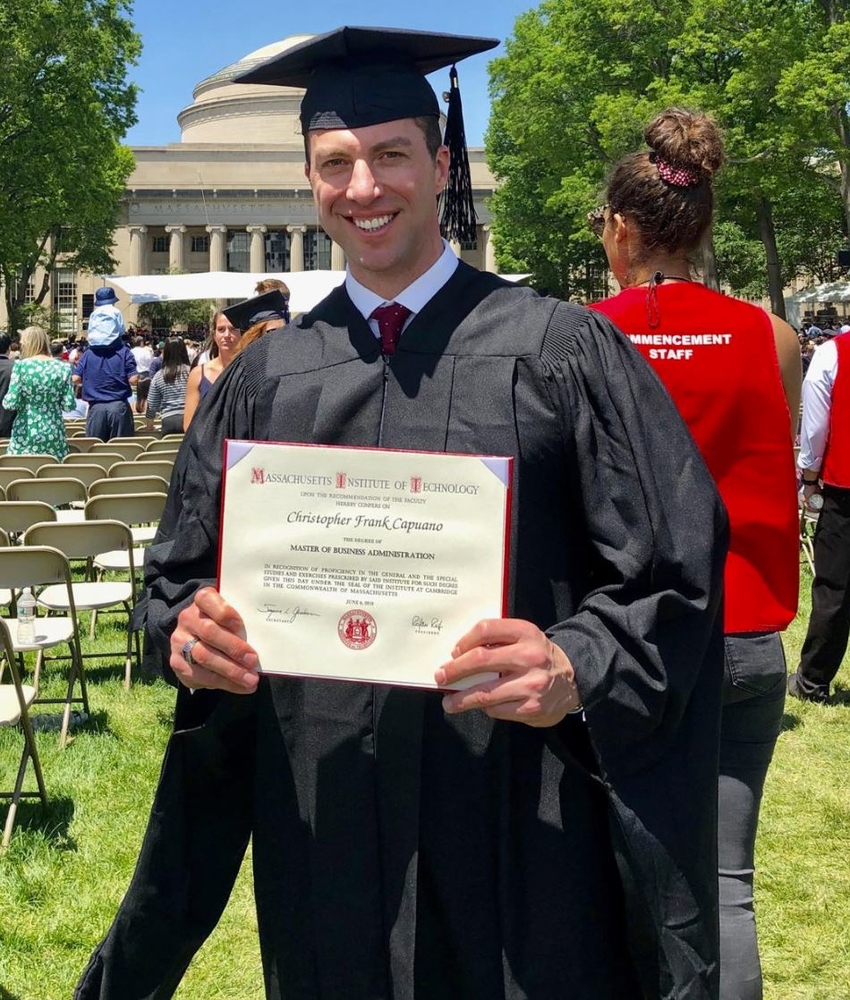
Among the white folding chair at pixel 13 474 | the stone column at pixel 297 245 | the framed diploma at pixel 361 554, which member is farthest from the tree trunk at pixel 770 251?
the stone column at pixel 297 245

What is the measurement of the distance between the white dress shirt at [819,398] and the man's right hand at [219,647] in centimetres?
450

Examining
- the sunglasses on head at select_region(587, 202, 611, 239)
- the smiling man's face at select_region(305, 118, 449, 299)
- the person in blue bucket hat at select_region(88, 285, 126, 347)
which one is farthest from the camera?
the person in blue bucket hat at select_region(88, 285, 126, 347)

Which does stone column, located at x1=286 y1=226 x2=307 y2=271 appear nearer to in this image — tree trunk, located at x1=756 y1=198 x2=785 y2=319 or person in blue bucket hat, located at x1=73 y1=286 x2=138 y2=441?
tree trunk, located at x1=756 y1=198 x2=785 y2=319

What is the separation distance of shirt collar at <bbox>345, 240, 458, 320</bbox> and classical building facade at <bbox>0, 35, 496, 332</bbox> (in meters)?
76.6

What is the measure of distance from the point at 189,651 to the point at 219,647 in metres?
0.08

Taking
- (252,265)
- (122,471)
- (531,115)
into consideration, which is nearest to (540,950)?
(122,471)

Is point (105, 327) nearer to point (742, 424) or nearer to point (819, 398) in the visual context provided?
point (819, 398)

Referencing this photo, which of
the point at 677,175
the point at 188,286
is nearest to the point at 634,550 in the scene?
the point at 677,175

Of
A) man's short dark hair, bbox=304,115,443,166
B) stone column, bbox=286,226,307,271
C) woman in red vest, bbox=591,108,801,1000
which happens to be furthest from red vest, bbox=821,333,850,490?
stone column, bbox=286,226,307,271

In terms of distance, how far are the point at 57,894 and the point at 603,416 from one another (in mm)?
3161

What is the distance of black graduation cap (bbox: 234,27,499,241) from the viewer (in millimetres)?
1890

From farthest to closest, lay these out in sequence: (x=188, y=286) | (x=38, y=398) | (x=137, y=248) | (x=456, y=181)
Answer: (x=137, y=248), (x=188, y=286), (x=38, y=398), (x=456, y=181)

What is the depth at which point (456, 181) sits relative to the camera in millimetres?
2209

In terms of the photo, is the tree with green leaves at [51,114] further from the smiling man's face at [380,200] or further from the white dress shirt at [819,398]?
the smiling man's face at [380,200]
